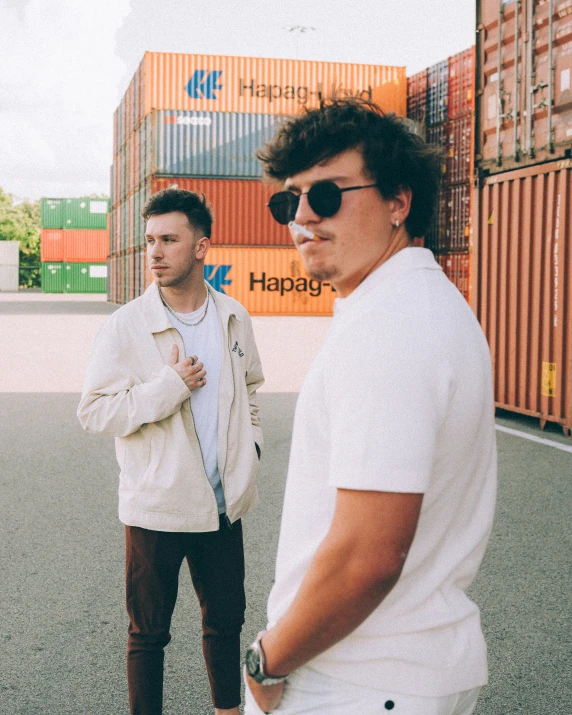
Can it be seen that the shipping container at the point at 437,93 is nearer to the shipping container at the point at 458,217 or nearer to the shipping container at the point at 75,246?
the shipping container at the point at 458,217

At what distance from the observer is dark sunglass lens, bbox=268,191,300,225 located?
152 cm

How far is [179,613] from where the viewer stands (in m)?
3.95

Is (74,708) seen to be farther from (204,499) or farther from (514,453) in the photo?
(514,453)

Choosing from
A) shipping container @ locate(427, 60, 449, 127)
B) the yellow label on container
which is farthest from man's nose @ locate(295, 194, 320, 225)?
shipping container @ locate(427, 60, 449, 127)

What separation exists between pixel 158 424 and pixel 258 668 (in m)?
1.43

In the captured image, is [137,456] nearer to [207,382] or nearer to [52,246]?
[207,382]

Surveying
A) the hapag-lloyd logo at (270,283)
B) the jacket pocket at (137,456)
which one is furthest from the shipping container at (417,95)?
the jacket pocket at (137,456)

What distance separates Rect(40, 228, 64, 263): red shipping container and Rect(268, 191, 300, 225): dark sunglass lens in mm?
64414

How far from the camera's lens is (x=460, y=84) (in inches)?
891

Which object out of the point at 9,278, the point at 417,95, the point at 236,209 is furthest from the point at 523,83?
the point at 9,278

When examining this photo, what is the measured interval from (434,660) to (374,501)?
29cm

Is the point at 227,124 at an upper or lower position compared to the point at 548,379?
upper

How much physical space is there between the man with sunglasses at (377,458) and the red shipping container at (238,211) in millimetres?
28502

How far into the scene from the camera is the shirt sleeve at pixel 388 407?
3.84 ft
